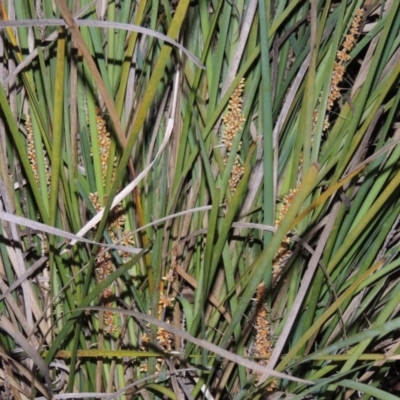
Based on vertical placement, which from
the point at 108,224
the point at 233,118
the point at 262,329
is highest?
the point at 233,118

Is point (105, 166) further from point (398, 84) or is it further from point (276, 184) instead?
point (398, 84)

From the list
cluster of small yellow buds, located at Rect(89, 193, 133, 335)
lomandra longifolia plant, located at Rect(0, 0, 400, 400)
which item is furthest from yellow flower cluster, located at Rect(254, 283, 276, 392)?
cluster of small yellow buds, located at Rect(89, 193, 133, 335)

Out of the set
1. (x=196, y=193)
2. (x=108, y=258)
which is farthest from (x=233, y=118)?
(x=108, y=258)

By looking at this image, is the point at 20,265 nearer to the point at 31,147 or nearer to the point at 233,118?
the point at 31,147

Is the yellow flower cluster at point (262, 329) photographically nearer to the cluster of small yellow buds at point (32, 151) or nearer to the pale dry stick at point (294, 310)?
the pale dry stick at point (294, 310)

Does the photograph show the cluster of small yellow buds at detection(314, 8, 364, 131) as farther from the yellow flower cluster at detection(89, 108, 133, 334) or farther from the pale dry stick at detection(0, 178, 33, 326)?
the pale dry stick at detection(0, 178, 33, 326)

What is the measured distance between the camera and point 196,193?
717 millimetres

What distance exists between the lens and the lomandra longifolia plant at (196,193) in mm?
666

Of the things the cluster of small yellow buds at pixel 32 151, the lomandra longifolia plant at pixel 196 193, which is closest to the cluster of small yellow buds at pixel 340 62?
the lomandra longifolia plant at pixel 196 193

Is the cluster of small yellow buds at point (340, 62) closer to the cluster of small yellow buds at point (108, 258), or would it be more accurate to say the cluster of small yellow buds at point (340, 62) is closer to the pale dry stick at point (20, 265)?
the cluster of small yellow buds at point (108, 258)

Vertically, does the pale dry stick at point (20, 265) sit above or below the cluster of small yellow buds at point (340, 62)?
below

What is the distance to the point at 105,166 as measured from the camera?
69cm

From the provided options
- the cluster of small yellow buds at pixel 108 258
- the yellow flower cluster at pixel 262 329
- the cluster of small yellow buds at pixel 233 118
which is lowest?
the yellow flower cluster at pixel 262 329

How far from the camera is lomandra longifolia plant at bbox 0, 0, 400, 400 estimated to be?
67 centimetres
